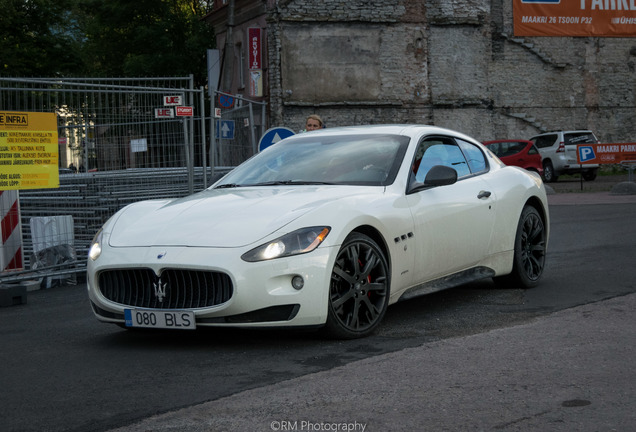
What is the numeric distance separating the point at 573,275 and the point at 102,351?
4967 mm

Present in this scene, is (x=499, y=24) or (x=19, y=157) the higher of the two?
(x=499, y=24)

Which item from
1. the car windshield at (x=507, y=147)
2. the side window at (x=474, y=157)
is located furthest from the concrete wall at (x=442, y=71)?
the side window at (x=474, y=157)

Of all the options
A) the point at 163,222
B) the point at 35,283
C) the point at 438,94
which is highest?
the point at 438,94

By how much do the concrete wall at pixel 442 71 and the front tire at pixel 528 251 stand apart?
1195 inches

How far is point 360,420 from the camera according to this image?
4082 millimetres

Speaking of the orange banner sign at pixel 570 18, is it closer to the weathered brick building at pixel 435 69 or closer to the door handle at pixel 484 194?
the weathered brick building at pixel 435 69

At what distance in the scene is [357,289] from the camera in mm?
6160

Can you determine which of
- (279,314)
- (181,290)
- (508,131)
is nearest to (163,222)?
(181,290)

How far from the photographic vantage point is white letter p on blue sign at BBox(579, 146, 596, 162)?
30172 mm

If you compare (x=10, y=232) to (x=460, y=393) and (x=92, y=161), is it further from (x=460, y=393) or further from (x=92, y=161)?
(x=460, y=393)

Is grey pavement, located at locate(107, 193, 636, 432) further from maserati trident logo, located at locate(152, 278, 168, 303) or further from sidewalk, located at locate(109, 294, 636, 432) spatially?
maserati trident logo, located at locate(152, 278, 168, 303)

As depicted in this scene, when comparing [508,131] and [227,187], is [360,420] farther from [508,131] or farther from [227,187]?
[508,131]

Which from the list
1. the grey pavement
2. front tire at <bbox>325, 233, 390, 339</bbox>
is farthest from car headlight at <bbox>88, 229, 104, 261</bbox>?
the grey pavement

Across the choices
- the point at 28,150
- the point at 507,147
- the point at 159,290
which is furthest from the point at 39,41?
the point at 159,290
